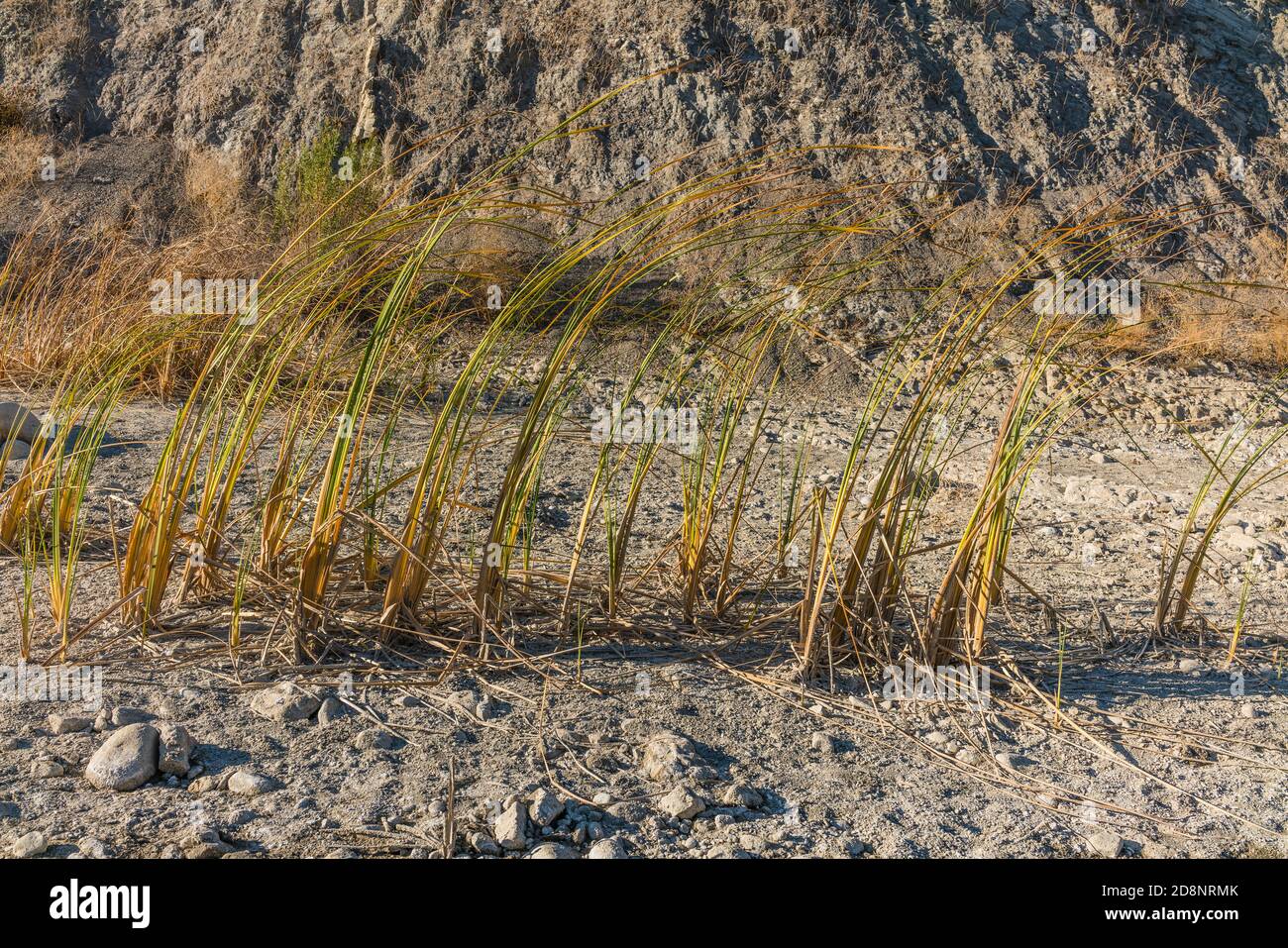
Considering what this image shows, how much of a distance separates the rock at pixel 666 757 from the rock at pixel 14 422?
9.12 feet

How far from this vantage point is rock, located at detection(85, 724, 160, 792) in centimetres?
198

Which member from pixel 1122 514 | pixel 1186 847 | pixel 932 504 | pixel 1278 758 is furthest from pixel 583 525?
pixel 1122 514

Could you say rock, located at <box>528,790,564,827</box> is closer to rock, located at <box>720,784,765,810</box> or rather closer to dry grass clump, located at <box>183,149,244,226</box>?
rock, located at <box>720,784,765,810</box>

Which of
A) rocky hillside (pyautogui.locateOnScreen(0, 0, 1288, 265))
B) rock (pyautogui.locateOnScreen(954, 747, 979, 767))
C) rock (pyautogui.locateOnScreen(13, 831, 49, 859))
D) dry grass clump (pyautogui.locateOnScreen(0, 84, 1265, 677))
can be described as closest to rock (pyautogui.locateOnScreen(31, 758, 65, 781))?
rock (pyautogui.locateOnScreen(13, 831, 49, 859))

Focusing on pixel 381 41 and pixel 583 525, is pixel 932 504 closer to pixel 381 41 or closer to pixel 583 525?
pixel 583 525

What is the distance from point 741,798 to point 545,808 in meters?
0.37

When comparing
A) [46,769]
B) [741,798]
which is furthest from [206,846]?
[741,798]

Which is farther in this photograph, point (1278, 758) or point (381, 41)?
point (381, 41)

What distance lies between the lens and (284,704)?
2254mm

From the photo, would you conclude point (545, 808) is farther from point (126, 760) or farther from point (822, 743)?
point (126, 760)

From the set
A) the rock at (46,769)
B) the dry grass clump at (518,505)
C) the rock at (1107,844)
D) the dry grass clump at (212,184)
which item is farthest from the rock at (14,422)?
the dry grass clump at (212,184)

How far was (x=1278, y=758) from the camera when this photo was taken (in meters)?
2.39

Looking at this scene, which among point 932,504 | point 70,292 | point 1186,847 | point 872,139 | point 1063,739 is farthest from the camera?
point 872,139

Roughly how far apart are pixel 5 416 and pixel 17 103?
21.5 ft
